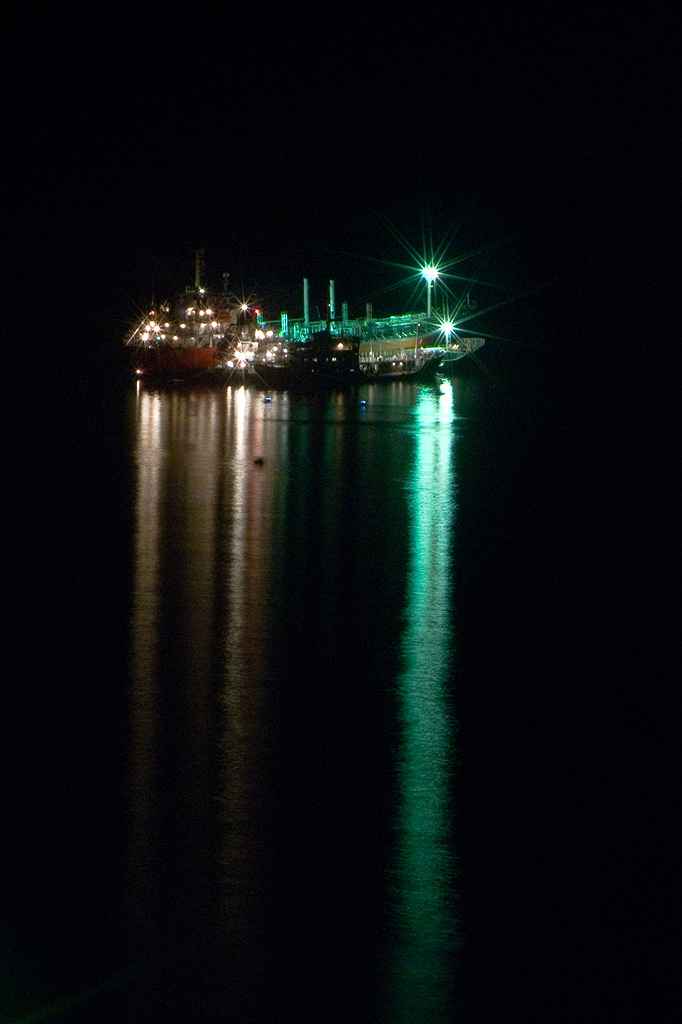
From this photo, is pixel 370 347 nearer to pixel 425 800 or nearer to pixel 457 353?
pixel 457 353

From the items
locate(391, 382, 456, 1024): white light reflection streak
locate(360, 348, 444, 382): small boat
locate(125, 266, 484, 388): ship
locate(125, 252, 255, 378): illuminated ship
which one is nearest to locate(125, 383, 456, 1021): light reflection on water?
locate(391, 382, 456, 1024): white light reflection streak

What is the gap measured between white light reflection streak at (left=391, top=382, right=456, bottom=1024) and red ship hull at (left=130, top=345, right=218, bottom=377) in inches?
2057

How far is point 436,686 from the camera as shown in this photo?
732 cm

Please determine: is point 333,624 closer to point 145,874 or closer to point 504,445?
point 145,874

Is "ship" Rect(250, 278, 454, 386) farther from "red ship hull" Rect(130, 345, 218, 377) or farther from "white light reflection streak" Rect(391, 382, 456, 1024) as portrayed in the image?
"white light reflection streak" Rect(391, 382, 456, 1024)

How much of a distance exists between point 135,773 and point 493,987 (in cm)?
239

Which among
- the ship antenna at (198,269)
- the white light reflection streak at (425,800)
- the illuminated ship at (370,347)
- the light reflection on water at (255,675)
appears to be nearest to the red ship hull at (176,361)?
the illuminated ship at (370,347)

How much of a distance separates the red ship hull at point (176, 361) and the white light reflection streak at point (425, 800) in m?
52.3

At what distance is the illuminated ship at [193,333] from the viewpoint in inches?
2562

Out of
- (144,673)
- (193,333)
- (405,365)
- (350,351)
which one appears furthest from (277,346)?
(144,673)

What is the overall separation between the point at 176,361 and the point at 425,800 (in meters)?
60.4

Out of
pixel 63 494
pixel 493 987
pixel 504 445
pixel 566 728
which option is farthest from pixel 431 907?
pixel 504 445

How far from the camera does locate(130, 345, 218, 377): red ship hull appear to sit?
63.0 metres

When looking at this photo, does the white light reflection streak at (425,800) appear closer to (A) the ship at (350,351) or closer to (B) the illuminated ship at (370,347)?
(A) the ship at (350,351)
